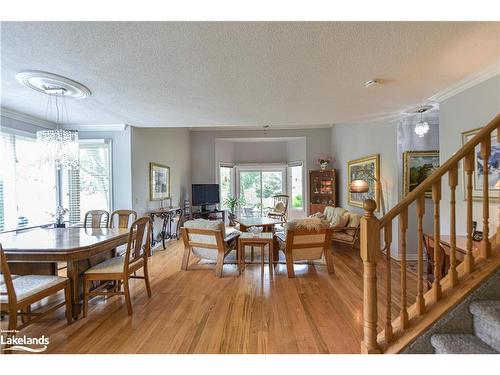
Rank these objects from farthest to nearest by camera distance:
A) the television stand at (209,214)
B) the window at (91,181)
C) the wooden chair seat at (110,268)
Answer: the television stand at (209,214) → the window at (91,181) → the wooden chair seat at (110,268)

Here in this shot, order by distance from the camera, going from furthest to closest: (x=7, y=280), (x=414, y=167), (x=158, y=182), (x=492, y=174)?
(x=158, y=182), (x=414, y=167), (x=492, y=174), (x=7, y=280)

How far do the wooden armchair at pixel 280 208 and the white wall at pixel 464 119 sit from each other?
4722 mm

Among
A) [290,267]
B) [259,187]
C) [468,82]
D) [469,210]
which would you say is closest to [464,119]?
[468,82]

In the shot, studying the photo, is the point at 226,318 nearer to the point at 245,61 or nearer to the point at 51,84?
the point at 245,61

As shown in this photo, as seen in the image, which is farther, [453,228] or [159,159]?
[159,159]

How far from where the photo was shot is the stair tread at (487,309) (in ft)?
4.69

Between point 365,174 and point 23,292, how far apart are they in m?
5.40

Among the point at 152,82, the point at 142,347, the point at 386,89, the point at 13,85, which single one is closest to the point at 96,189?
the point at 13,85

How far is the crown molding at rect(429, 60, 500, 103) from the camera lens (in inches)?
88.7

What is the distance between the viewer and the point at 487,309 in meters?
1.48

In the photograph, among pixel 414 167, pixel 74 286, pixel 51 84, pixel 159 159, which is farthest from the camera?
pixel 159 159

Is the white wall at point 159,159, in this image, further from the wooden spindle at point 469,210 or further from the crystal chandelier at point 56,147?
the wooden spindle at point 469,210

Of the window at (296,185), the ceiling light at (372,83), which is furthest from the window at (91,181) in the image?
the window at (296,185)
